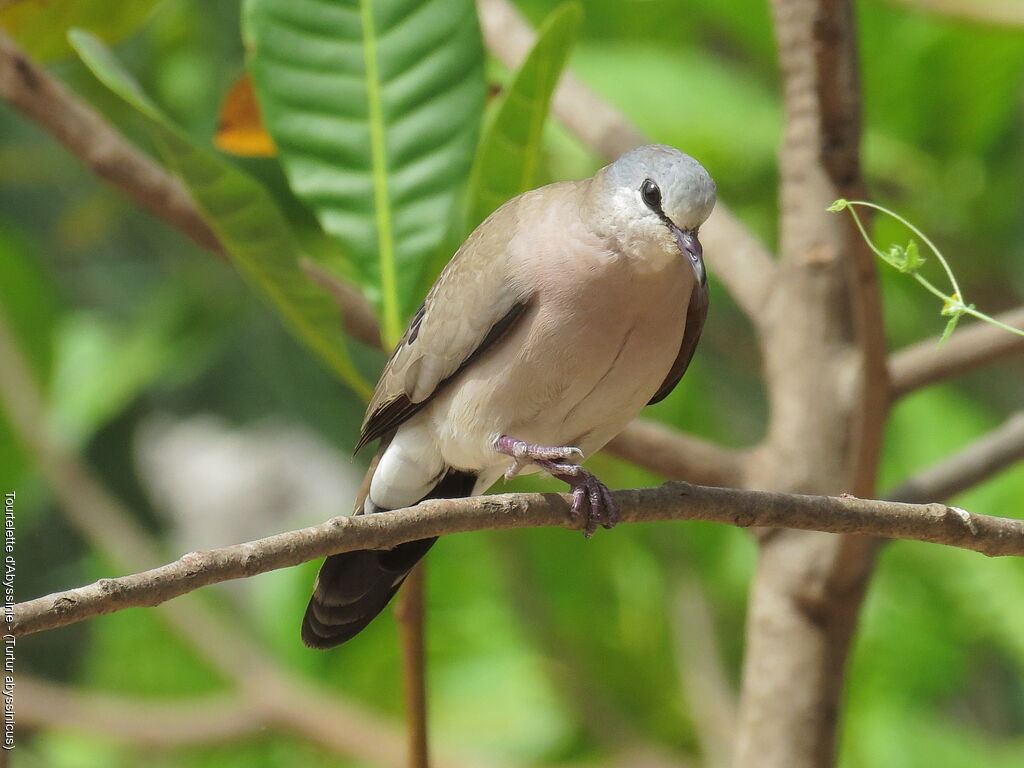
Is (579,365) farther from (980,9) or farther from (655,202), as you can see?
(980,9)

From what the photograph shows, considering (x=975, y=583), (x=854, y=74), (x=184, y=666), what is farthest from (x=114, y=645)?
(x=854, y=74)

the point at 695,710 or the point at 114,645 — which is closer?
the point at 695,710

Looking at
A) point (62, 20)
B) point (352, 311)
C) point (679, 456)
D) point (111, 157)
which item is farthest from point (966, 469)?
point (62, 20)

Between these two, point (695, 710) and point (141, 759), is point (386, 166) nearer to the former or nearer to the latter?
point (695, 710)

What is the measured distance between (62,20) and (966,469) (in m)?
1.43

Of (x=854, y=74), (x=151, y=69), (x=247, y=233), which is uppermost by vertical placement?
(x=151, y=69)

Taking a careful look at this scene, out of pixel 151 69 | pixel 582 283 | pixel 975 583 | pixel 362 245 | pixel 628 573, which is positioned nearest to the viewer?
pixel 582 283

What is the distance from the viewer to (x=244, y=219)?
4.89 ft

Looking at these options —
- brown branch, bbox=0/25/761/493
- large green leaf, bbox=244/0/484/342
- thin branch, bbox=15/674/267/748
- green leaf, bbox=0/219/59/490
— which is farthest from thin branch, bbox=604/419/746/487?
green leaf, bbox=0/219/59/490

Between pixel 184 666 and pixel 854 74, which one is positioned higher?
pixel 854 74

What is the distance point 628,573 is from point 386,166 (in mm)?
1463

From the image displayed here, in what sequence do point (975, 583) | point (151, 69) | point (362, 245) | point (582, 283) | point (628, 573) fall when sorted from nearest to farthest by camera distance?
1. point (582, 283)
2. point (362, 245)
3. point (975, 583)
4. point (628, 573)
5. point (151, 69)

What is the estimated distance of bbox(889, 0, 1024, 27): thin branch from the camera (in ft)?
6.59

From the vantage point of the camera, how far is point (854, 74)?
59.3 inches
